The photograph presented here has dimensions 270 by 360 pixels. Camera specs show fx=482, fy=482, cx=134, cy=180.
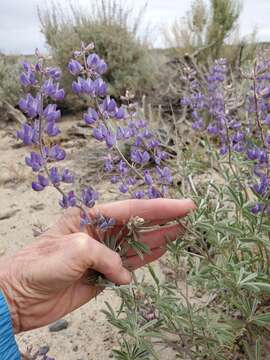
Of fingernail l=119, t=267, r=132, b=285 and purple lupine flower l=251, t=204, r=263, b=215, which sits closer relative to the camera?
fingernail l=119, t=267, r=132, b=285

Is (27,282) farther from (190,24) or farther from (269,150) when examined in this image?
(190,24)

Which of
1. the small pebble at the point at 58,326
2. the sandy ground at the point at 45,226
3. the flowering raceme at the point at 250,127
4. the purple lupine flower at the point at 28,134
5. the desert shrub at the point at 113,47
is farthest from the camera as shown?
the desert shrub at the point at 113,47

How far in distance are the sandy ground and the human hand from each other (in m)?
0.76

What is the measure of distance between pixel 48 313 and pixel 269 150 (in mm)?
889

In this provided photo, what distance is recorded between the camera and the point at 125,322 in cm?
144

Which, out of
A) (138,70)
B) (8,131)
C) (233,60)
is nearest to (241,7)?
(233,60)

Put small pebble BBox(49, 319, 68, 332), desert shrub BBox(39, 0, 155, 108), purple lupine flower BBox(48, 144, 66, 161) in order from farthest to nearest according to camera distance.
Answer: desert shrub BBox(39, 0, 155, 108), small pebble BBox(49, 319, 68, 332), purple lupine flower BBox(48, 144, 66, 161)

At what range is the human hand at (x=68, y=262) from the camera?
1280 millimetres

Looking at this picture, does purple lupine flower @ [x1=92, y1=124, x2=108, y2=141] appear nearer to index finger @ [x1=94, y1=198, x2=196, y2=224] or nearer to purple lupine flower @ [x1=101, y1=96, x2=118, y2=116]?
purple lupine flower @ [x1=101, y1=96, x2=118, y2=116]

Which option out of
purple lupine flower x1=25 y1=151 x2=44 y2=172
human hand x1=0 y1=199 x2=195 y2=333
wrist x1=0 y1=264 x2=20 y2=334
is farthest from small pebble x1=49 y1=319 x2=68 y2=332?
purple lupine flower x1=25 y1=151 x2=44 y2=172

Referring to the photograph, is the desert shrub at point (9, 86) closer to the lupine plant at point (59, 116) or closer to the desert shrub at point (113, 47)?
the desert shrub at point (113, 47)

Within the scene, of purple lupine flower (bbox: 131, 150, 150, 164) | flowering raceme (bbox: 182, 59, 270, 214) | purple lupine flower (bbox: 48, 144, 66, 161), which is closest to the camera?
purple lupine flower (bbox: 48, 144, 66, 161)

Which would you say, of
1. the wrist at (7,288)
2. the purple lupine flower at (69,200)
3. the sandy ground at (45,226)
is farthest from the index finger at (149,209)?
the sandy ground at (45,226)

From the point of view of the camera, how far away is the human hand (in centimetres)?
128
